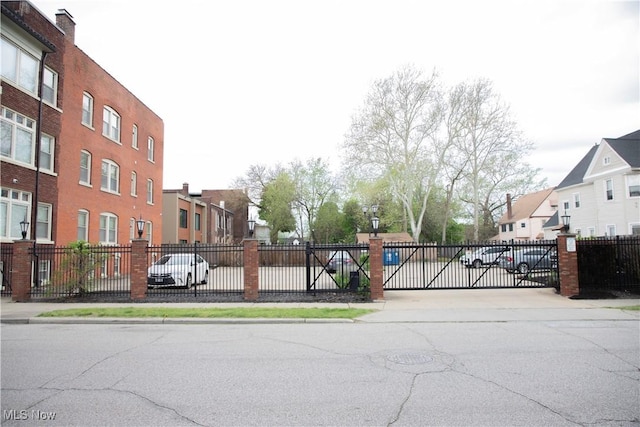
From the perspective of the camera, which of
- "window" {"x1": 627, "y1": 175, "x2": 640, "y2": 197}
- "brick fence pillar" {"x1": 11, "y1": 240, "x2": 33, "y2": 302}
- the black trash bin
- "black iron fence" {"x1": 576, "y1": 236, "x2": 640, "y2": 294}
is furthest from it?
→ "window" {"x1": 627, "y1": 175, "x2": 640, "y2": 197}

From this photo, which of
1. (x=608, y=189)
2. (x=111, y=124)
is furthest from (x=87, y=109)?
(x=608, y=189)

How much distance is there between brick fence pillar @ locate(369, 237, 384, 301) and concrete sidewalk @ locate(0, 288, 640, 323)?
1.21ft

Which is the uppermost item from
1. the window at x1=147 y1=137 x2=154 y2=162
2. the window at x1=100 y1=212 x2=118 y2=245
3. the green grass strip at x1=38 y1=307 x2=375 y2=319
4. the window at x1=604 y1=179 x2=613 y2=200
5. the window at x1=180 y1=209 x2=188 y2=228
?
the window at x1=147 y1=137 x2=154 y2=162

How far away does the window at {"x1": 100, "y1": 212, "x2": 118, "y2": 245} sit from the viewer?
23.8 metres

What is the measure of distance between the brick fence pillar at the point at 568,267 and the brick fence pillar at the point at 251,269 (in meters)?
10.5

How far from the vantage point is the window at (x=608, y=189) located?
29656 mm

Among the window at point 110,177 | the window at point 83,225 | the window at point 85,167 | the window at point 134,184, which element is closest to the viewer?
the window at point 83,225

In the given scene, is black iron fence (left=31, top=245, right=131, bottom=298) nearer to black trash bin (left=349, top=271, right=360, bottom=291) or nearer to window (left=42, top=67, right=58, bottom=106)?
black trash bin (left=349, top=271, right=360, bottom=291)

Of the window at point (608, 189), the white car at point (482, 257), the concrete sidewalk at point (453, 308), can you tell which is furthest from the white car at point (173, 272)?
the window at point (608, 189)

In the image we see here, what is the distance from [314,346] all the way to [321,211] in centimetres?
4471

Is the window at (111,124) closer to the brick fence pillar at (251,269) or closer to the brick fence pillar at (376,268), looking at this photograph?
the brick fence pillar at (251,269)

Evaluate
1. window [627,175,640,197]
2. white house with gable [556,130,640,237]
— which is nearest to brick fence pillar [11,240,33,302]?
white house with gable [556,130,640,237]

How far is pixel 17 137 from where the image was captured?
17188 millimetres

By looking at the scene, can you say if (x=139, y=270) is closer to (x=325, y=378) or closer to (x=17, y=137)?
(x=17, y=137)
